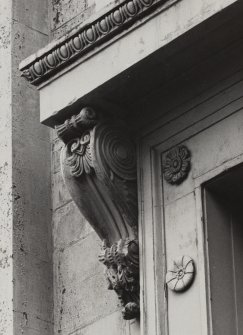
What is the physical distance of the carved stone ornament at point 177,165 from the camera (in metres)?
11.2

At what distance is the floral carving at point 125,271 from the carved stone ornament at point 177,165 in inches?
16.2

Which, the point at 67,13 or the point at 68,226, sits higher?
the point at 67,13

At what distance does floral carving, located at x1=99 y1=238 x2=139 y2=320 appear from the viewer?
11.2 metres

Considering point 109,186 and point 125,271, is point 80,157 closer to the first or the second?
point 109,186

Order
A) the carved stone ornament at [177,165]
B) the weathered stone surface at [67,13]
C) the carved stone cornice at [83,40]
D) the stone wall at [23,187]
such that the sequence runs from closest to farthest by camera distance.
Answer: the carved stone cornice at [83,40] < the carved stone ornament at [177,165] < the stone wall at [23,187] < the weathered stone surface at [67,13]

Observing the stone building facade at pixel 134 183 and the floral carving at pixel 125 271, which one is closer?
the stone building facade at pixel 134 183

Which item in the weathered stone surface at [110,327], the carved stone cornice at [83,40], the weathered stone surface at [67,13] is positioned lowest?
the weathered stone surface at [110,327]

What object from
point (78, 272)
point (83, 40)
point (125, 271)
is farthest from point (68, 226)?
point (83, 40)

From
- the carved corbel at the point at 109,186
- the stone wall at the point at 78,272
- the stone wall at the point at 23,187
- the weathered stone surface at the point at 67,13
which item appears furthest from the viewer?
the weathered stone surface at the point at 67,13

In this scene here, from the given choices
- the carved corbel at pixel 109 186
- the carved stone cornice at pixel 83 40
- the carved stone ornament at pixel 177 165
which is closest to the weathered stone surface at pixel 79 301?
the carved corbel at pixel 109 186

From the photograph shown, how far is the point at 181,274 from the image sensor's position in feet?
35.9

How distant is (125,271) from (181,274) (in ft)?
1.41

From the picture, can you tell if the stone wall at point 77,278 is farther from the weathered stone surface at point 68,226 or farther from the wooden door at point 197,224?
the wooden door at point 197,224

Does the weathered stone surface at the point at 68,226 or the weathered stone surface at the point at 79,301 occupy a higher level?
the weathered stone surface at the point at 68,226
